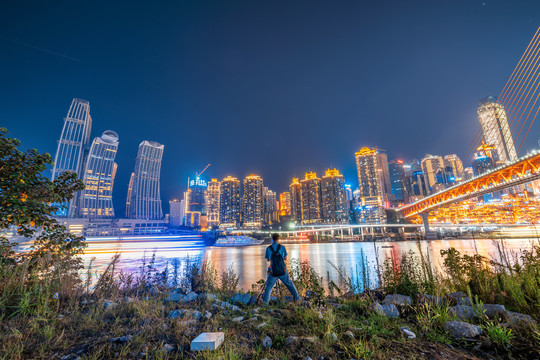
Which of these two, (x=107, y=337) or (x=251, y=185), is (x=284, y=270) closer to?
(x=107, y=337)

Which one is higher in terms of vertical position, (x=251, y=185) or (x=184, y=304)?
(x=251, y=185)

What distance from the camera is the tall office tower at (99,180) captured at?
414 feet

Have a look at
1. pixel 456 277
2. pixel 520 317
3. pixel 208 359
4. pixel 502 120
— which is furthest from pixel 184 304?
pixel 502 120

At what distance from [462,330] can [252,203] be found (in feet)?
596

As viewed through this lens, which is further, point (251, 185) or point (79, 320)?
point (251, 185)

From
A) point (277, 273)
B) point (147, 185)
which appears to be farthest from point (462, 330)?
point (147, 185)

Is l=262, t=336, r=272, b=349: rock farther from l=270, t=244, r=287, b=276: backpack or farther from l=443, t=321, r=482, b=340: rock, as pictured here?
l=443, t=321, r=482, b=340: rock

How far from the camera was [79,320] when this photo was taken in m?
4.14

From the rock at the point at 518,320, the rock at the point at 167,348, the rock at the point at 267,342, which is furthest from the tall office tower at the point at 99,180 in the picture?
the rock at the point at 518,320

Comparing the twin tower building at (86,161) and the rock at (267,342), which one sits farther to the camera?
the twin tower building at (86,161)

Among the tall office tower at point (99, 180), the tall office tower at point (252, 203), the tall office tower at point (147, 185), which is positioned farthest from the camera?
the tall office tower at point (252, 203)

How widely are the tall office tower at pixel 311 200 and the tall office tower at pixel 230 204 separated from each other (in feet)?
170

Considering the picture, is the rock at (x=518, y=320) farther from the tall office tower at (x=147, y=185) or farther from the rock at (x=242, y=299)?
the tall office tower at (x=147, y=185)

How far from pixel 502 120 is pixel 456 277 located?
27193cm
